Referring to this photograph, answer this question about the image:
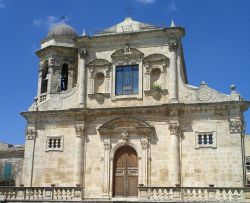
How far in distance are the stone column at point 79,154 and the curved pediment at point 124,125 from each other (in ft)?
4.12

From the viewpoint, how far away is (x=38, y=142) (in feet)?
82.6

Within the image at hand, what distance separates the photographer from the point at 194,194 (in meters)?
19.6

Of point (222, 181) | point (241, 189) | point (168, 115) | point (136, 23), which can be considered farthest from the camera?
point (136, 23)

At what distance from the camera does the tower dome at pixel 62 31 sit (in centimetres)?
2831

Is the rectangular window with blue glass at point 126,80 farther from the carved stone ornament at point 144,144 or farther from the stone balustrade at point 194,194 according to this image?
the stone balustrade at point 194,194

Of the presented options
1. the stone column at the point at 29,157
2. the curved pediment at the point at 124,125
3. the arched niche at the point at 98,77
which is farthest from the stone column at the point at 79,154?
the stone column at the point at 29,157

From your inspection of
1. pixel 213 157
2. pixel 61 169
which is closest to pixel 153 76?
pixel 213 157

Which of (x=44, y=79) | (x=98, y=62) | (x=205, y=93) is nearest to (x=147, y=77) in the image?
(x=98, y=62)

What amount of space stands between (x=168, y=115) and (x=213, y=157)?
3.48 m

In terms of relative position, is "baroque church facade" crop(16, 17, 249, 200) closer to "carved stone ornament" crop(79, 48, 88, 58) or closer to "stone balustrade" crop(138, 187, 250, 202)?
"carved stone ornament" crop(79, 48, 88, 58)

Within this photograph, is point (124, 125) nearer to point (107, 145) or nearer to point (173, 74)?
point (107, 145)

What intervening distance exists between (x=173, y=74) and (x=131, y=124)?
12.8 ft

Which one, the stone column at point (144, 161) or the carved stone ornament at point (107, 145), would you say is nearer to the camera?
the stone column at point (144, 161)

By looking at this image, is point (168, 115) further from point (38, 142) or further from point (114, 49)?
point (38, 142)
